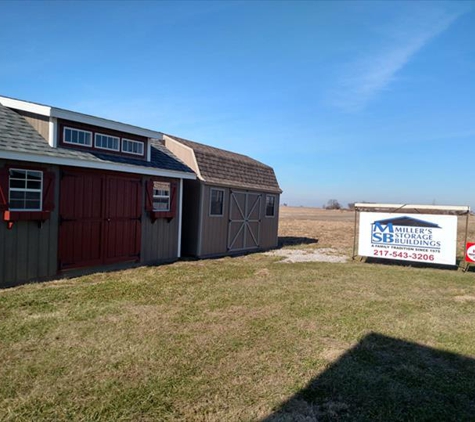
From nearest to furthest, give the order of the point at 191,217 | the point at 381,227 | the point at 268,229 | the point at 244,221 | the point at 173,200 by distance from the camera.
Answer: the point at 173,200
the point at 191,217
the point at 381,227
the point at 244,221
the point at 268,229

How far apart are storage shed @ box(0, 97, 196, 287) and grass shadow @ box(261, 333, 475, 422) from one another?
6029mm

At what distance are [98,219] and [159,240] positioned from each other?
2.24 m

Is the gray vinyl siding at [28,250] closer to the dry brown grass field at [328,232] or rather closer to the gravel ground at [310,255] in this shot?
the gravel ground at [310,255]

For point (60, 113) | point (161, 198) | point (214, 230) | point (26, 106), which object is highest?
point (26, 106)

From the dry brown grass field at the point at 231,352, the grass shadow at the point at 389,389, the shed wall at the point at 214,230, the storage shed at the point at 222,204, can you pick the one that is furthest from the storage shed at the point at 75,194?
the grass shadow at the point at 389,389

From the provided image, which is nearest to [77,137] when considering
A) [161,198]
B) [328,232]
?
[161,198]

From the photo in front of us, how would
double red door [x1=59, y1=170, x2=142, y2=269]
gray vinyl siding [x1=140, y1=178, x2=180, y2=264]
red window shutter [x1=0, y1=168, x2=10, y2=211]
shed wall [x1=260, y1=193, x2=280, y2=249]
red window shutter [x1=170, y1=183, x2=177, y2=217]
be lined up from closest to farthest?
red window shutter [x1=0, y1=168, x2=10, y2=211]
double red door [x1=59, y1=170, x2=142, y2=269]
gray vinyl siding [x1=140, y1=178, x2=180, y2=264]
red window shutter [x1=170, y1=183, x2=177, y2=217]
shed wall [x1=260, y1=193, x2=280, y2=249]

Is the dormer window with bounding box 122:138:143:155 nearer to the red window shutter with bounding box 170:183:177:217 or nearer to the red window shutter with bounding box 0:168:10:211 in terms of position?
the red window shutter with bounding box 170:183:177:217

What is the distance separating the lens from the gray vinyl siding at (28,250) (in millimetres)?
6941

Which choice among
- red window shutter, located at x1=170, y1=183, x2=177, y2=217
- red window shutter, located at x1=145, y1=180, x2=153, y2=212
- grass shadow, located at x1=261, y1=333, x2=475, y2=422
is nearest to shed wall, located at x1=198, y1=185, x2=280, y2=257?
red window shutter, located at x1=170, y1=183, x2=177, y2=217

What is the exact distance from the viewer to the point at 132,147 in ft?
32.6

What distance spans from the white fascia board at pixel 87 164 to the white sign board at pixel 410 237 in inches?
250

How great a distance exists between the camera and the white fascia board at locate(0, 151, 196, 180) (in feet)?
22.6

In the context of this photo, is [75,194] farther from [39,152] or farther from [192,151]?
[192,151]
